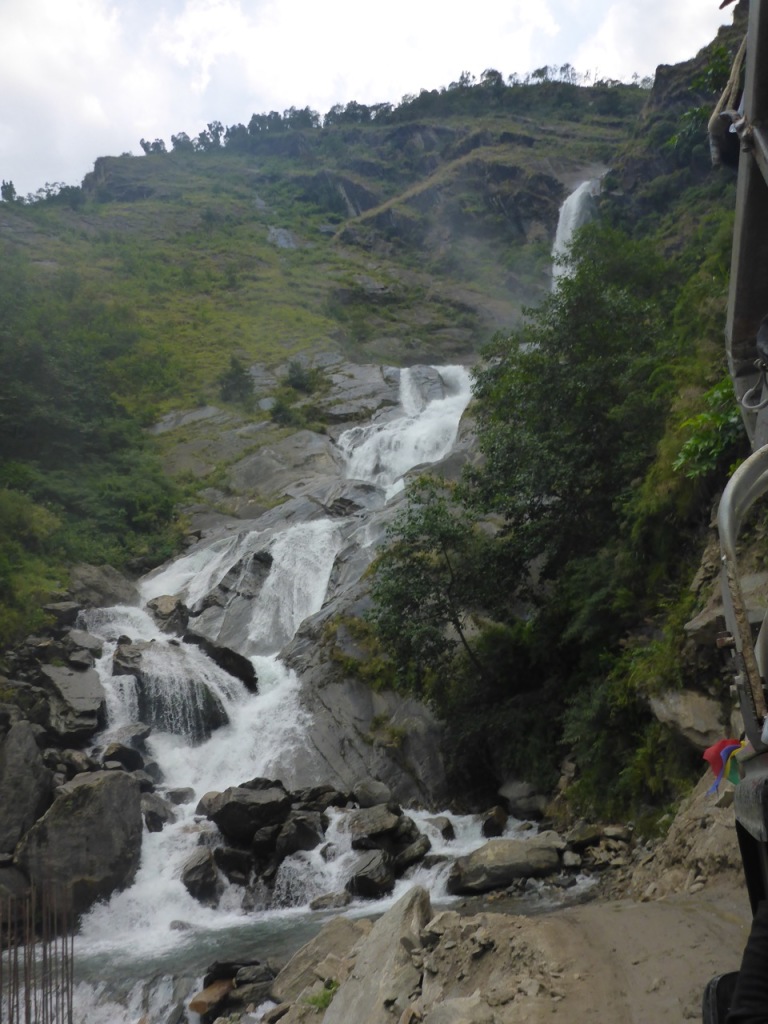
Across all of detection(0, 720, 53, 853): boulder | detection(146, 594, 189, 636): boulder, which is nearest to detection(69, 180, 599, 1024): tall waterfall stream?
detection(146, 594, 189, 636): boulder

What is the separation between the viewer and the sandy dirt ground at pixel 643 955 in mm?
4539

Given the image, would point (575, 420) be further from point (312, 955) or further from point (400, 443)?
point (400, 443)

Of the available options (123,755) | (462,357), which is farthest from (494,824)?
(462,357)

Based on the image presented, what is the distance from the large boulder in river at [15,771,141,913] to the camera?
1223 cm

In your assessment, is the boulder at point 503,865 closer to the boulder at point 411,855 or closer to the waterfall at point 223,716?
the waterfall at point 223,716

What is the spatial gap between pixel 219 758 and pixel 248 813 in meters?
4.29

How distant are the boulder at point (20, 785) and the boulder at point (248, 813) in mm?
2979

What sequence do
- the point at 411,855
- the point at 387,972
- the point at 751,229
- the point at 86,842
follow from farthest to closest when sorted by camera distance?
the point at 86,842, the point at 411,855, the point at 387,972, the point at 751,229

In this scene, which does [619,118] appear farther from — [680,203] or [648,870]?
[648,870]

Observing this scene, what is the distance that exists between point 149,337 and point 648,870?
50.3m

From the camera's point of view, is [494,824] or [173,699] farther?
[173,699]

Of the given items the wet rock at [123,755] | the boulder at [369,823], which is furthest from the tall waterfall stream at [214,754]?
the wet rock at [123,755]

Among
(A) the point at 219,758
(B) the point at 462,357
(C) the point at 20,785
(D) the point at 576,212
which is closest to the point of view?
(C) the point at 20,785

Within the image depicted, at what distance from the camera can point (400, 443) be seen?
120 feet
